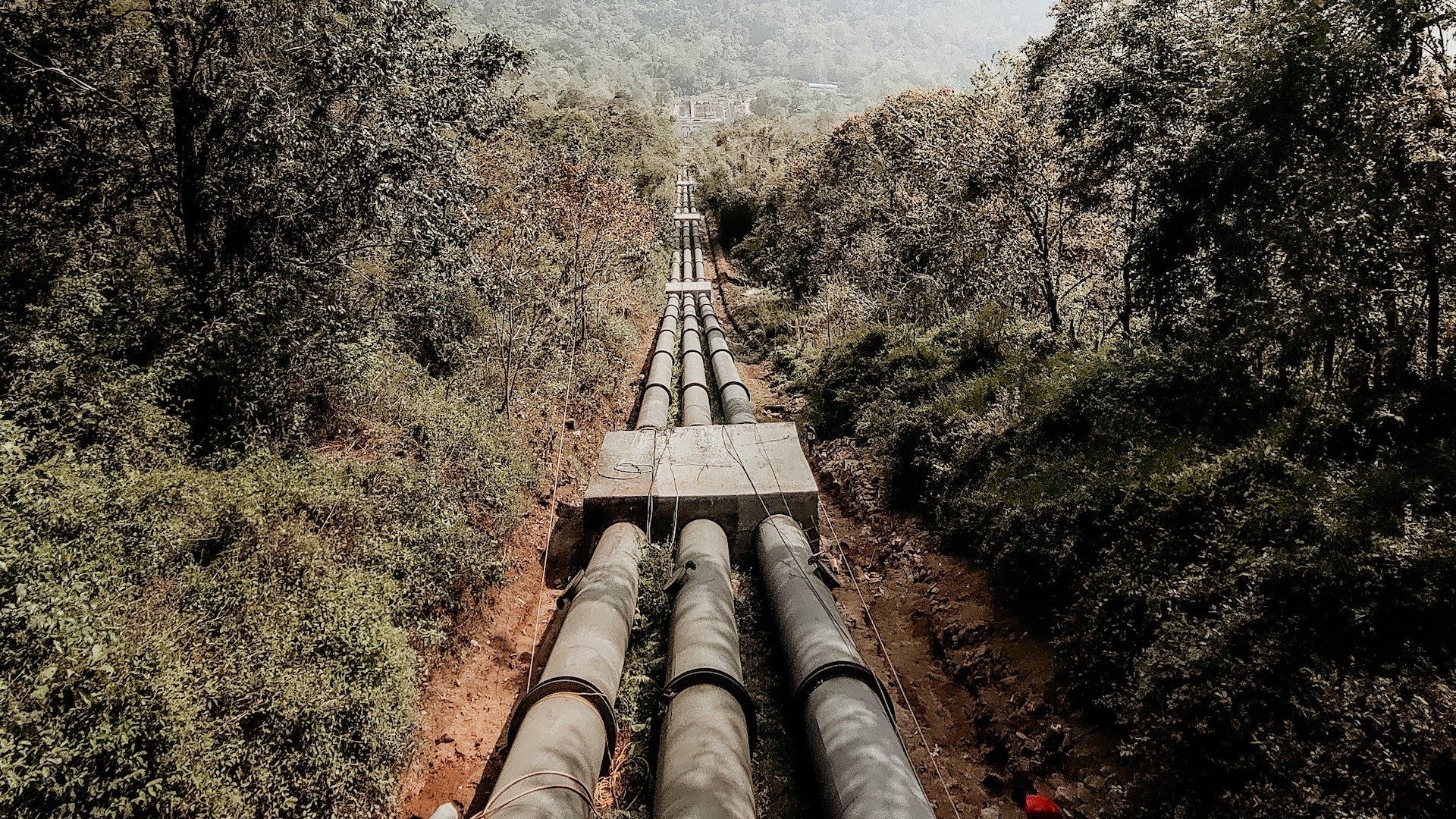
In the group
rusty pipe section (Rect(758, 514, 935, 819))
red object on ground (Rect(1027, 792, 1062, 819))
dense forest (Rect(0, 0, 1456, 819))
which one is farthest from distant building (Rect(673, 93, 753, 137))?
red object on ground (Rect(1027, 792, 1062, 819))

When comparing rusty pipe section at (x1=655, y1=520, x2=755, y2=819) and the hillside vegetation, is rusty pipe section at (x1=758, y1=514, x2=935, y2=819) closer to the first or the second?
rusty pipe section at (x1=655, y1=520, x2=755, y2=819)

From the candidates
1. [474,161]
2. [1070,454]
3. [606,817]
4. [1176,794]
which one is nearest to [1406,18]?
[1070,454]

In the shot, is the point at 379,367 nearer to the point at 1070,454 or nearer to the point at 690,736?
the point at 690,736

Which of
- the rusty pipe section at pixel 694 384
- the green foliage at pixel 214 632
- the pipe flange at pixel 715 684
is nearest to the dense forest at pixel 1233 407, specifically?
the pipe flange at pixel 715 684

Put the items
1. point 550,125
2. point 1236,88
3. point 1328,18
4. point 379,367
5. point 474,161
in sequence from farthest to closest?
1. point 550,125
2. point 474,161
3. point 379,367
4. point 1236,88
5. point 1328,18

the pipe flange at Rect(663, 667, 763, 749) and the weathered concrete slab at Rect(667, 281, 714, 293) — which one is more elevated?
the weathered concrete slab at Rect(667, 281, 714, 293)

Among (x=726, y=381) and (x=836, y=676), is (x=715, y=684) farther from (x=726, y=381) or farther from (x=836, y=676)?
(x=726, y=381)
